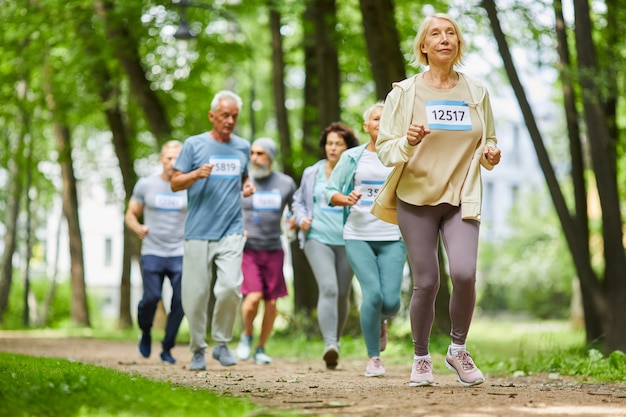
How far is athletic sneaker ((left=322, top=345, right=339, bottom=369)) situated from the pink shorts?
2.05 metres

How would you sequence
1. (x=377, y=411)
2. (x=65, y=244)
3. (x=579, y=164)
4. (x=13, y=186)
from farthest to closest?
(x=65, y=244) < (x=13, y=186) < (x=579, y=164) < (x=377, y=411)

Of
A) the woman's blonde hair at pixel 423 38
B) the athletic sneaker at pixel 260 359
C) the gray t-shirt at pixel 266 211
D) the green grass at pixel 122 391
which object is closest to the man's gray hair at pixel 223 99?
the gray t-shirt at pixel 266 211

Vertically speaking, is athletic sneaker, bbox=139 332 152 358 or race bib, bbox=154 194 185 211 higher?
race bib, bbox=154 194 185 211

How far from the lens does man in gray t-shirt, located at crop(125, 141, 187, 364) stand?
12.7 metres

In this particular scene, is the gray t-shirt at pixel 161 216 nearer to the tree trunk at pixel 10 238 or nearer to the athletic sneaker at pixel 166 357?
the athletic sneaker at pixel 166 357

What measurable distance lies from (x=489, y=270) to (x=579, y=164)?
111 feet

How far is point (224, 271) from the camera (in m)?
10.6

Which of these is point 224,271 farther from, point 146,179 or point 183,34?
point 183,34

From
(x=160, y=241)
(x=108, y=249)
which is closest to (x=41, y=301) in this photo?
(x=108, y=249)

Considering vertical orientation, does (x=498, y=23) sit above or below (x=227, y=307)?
above

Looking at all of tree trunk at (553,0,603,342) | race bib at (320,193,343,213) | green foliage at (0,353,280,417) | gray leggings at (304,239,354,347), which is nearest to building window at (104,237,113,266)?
tree trunk at (553,0,603,342)

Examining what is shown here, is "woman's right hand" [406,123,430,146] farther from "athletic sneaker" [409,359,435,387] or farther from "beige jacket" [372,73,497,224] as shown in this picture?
"athletic sneaker" [409,359,435,387]

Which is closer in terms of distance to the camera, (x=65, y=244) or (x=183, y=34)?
(x=183, y=34)

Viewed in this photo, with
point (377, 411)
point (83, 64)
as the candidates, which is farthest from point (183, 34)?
point (377, 411)
